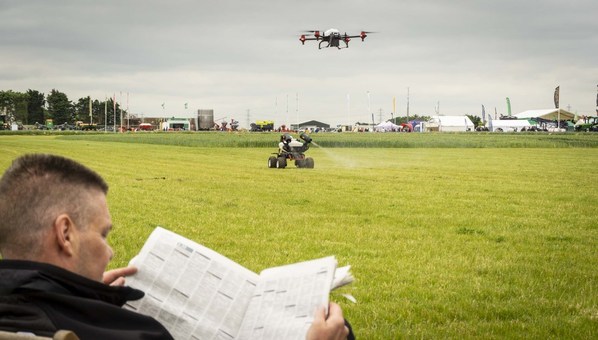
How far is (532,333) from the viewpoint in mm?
5551

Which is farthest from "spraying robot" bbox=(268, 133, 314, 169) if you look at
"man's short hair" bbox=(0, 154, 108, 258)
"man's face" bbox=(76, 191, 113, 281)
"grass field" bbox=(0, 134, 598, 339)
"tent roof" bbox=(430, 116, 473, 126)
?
"tent roof" bbox=(430, 116, 473, 126)

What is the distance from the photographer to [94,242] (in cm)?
237

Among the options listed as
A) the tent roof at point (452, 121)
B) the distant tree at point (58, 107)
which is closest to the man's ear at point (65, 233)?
the tent roof at point (452, 121)

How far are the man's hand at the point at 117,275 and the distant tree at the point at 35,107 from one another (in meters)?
141

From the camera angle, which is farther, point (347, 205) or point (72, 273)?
point (347, 205)

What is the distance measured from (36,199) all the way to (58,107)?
141m

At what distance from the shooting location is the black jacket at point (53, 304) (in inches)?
82.4

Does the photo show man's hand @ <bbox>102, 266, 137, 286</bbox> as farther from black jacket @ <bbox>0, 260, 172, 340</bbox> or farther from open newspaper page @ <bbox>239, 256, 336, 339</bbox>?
black jacket @ <bbox>0, 260, 172, 340</bbox>

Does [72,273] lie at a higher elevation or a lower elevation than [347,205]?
higher

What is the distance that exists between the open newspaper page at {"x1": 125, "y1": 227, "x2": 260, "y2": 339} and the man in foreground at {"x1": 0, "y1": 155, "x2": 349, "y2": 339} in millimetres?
631

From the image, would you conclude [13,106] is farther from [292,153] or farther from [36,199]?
[36,199]

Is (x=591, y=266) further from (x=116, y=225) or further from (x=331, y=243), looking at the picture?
(x=116, y=225)

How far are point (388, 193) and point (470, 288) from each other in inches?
387

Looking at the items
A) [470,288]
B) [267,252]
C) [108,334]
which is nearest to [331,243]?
[267,252]
